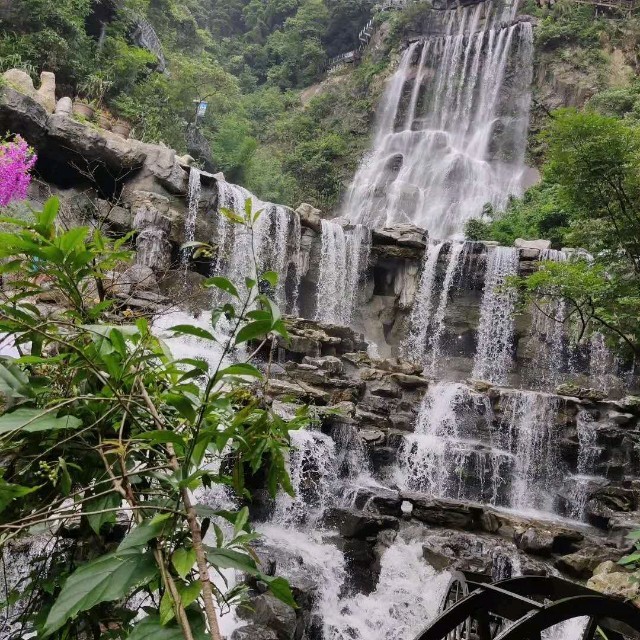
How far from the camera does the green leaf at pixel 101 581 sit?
858 mm

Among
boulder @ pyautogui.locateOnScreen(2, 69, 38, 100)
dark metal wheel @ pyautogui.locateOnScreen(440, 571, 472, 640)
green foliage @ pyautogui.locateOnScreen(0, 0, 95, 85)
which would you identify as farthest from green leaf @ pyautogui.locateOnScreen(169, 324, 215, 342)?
green foliage @ pyautogui.locateOnScreen(0, 0, 95, 85)

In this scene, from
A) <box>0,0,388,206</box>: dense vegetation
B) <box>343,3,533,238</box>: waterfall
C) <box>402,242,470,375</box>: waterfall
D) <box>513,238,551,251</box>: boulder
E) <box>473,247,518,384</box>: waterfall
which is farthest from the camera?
<box>343,3,533,238</box>: waterfall

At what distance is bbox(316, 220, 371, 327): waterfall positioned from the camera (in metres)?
17.0

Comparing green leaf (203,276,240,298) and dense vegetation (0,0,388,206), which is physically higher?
dense vegetation (0,0,388,206)

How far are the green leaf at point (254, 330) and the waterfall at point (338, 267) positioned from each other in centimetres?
1589

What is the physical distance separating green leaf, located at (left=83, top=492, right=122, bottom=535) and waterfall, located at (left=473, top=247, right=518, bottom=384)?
52.1 ft

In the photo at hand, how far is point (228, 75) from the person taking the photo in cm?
2383

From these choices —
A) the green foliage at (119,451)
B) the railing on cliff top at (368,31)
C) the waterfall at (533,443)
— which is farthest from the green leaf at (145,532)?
the railing on cliff top at (368,31)

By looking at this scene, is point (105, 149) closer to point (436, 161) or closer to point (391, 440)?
point (391, 440)

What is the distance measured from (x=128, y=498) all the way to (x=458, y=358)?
16610mm

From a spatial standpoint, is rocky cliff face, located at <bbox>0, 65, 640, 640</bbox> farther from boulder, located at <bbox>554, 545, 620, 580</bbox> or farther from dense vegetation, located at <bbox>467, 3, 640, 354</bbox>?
dense vegetation, located at <bbox>467, 3, 640, 354</bbox>

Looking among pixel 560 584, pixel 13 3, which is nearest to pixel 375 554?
pixel 560 584

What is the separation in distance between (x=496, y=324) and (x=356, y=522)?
34.9ft

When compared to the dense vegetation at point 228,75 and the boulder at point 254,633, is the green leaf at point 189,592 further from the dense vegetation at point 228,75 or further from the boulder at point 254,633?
the dense vegetation at point 228,75
